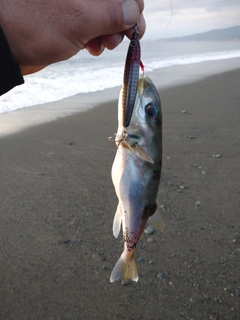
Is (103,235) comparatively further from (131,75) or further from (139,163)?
(131,75)

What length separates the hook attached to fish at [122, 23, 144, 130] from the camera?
1728 millimetres

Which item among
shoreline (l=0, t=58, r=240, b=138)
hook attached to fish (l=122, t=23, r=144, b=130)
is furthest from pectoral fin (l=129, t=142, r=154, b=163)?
shoreline (l=0, t=58, r=240, b=138)

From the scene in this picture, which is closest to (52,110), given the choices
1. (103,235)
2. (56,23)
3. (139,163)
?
(103,235)

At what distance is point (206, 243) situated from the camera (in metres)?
3.80

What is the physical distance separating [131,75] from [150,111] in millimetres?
348

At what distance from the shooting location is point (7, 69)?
1.84 meters

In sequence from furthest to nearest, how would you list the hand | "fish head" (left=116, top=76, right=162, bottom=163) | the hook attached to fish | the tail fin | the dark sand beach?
the dark sand beach, the tail fin, "fish head" (left=116, top=76, right=162, bottom=163), the hand, the hook attached to fish

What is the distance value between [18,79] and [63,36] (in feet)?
1.39

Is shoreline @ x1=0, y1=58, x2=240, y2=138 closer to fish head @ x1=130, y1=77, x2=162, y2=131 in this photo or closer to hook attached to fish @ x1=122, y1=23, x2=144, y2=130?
fish head @ x1=130, y1=77, x2=162, y2=131

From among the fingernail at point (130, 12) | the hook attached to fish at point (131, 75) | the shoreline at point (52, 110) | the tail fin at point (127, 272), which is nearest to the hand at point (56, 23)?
the fingernail at point (130, 12)

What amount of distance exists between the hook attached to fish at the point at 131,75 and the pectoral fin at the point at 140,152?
221 mm

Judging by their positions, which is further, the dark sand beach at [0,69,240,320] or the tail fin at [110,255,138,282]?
the dark sand beach at [0,69,240,320]

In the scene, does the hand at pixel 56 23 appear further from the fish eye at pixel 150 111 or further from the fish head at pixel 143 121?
the fish eye at pixel 150 111

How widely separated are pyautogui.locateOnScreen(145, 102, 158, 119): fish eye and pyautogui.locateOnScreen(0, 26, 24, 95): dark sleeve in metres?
0.77
